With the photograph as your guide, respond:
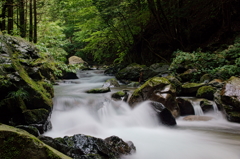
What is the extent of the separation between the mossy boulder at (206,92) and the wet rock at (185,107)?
90cm

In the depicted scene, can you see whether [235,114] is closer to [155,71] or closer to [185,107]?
[185,107]

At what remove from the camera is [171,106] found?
6.35 meters

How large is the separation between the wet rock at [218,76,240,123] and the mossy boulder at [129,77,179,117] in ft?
4.77

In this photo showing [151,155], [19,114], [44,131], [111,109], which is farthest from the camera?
[111,109]

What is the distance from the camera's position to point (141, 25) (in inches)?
591

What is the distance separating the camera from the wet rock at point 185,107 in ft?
21.5

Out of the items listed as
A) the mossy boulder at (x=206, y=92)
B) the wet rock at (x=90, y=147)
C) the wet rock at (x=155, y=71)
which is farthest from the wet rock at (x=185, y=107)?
the wet rock at (x=155, y=71)

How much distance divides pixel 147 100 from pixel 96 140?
318cm

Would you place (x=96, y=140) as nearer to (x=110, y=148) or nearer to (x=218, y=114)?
(x=110, y=148)

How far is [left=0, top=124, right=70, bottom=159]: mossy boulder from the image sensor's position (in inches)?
85.7

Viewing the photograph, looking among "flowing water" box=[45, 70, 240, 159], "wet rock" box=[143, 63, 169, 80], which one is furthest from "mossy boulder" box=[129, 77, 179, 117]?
"wet rock" box=[143, 63, 169, 80]

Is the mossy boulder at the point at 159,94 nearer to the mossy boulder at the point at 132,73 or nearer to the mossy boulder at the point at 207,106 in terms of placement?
the mossy boulder at the point at 207,106

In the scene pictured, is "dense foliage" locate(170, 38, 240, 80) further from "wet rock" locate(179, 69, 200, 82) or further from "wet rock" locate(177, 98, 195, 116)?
"wet rock" locate(177, 98, 195, 116)

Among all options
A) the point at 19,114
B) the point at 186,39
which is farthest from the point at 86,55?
the point at 19,114
